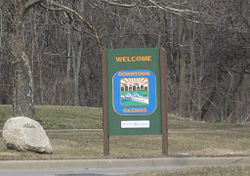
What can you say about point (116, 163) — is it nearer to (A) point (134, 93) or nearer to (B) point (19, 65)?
→ (A) point (134, 93)

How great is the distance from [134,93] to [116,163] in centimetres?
214

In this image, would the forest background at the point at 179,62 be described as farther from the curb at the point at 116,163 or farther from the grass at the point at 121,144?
the curb at the point at 116,163

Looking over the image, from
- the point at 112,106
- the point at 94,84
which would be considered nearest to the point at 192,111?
the point at 94,84

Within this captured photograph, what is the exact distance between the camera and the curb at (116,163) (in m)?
11.5

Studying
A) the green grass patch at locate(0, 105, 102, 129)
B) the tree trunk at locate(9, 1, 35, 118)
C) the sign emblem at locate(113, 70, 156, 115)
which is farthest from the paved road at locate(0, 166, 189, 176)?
the green grass patch at locate(0, 105, 102, 129)

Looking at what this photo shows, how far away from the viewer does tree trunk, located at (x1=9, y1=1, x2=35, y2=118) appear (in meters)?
17.9

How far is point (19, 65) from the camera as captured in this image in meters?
18.0

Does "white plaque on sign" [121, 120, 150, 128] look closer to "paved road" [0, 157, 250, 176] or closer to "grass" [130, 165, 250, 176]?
"paved road" [0, 157, 250, 176]

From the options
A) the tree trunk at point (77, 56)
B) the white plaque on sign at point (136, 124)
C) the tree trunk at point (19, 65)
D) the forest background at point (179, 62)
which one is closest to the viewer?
the white plaque on sign at point (136, 124)

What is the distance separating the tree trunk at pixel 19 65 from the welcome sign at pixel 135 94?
5054 mm

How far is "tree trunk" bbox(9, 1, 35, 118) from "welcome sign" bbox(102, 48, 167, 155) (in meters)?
5.05

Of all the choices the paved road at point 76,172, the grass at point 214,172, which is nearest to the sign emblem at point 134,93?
the paved road at point 76,172

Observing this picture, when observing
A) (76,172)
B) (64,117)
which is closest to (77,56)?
(64,117)

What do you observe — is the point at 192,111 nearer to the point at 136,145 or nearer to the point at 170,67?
the point at 170,67
